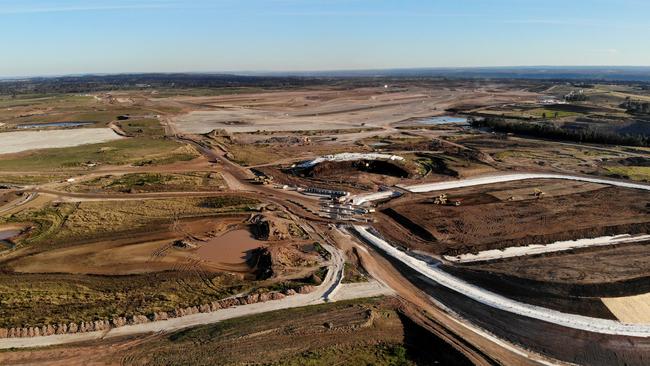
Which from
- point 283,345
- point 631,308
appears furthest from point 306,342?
point 631,308

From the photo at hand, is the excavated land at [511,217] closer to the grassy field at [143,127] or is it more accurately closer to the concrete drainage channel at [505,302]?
the concrete drainage channel at [505,302]

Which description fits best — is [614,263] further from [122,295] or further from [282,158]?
[282,158]

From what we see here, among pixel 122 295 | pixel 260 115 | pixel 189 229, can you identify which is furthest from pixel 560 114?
pixel 122 295

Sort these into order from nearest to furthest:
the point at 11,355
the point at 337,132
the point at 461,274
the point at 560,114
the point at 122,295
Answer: the point at 11,355, the point at 122,295, the point at 461,274, the point at 337,132, the point at 560,114

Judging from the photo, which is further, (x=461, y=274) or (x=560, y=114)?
(x=560, y=114)

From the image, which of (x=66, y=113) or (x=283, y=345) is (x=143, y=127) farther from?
(x=283, y=345)

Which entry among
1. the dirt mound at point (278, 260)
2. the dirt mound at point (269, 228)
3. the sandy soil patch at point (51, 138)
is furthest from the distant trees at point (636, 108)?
the sandy soil patch at point (51, 138)

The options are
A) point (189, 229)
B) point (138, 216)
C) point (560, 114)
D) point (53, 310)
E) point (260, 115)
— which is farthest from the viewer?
point (260, 115)
